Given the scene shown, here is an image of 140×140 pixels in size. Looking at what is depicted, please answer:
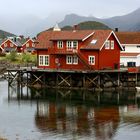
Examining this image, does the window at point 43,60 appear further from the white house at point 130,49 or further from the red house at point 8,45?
the red house at point 8,45

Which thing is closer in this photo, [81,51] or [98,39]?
[81,51]

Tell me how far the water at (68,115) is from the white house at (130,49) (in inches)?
622

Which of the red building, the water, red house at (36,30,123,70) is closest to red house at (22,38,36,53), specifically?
the red building

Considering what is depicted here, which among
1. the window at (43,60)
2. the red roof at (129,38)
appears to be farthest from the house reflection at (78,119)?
the red roof at (129,38)

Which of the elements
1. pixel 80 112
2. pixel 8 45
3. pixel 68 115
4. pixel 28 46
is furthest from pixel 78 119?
pixel 28 46

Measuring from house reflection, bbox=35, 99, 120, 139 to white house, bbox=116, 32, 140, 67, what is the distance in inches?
1060

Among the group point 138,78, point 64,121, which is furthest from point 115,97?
point 64,121

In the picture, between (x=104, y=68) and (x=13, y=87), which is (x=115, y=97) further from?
(x=13, y=87)

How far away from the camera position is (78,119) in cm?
4019

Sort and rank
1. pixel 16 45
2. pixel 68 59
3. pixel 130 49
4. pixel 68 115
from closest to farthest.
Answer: pixel 68 115, pixel 68 59, pixel 130 49, pixel 16 45

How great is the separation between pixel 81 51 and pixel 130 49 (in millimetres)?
17807

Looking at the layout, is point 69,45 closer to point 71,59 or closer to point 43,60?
point 71,59

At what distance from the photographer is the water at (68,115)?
3415 centimetres

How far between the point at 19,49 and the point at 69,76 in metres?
63.5
